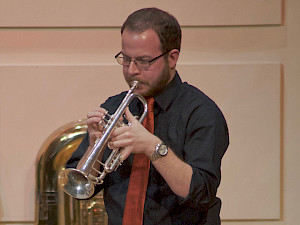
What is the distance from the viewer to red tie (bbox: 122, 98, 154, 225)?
1.54 m

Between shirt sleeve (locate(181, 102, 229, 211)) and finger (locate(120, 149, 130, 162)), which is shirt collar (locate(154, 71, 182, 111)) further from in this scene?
finger (locate(120, 149, 130, 162))

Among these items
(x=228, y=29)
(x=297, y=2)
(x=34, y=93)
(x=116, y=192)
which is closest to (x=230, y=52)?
(x=228, y=29)

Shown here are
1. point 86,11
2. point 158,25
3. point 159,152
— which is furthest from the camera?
point 86,11

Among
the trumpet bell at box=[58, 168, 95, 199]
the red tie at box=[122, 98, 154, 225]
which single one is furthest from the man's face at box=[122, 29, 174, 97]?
the trumpet bell at box=[58, 168, 95, 199]

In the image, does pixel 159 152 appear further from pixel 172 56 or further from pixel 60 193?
pixel 60 193

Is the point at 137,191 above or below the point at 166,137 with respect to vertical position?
below

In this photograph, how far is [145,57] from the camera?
4.96ft

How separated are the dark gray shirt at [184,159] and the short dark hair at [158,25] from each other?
134 millimetres

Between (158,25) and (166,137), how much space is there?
33 cm

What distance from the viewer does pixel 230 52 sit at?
2.61m

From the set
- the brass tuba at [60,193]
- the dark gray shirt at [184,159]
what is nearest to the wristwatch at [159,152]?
the dark gray shirt at [184,159]

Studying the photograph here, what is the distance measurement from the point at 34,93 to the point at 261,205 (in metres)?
1.26

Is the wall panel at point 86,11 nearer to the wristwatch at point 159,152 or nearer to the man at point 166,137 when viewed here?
the man at point 166,137

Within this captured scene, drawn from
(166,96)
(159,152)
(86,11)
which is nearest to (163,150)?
(159,152)
